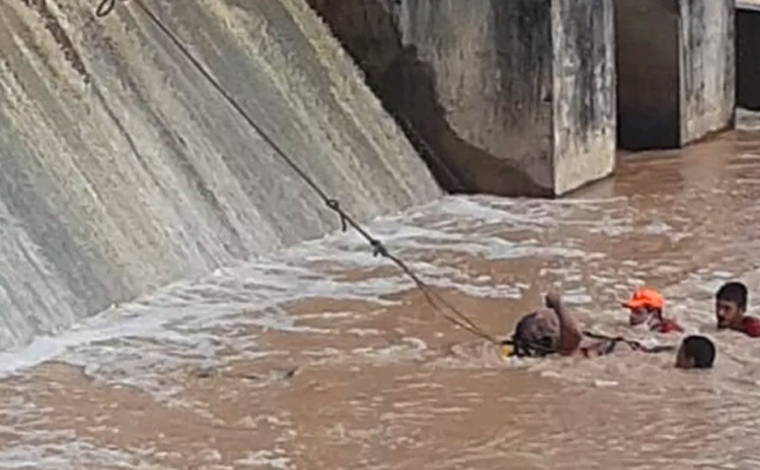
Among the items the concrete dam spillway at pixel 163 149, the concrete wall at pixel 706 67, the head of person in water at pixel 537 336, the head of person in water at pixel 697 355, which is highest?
the concrete dam spillway at pixel 163 149

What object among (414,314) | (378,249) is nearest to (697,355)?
(414,314)

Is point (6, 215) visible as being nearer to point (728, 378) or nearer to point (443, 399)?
point (443, 399)

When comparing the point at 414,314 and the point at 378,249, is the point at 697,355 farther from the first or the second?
the point at 378,249

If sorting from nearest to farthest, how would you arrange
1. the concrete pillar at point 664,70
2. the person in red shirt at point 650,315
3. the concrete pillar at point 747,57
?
the person in red shirt at point 650,315 → the concrete pillar at point 664,70 → the concrete pillar at point 747,57

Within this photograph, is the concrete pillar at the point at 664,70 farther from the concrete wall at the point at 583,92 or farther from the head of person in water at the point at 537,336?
the head of person in water at the point at 537,336

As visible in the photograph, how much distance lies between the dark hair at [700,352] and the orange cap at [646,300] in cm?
56

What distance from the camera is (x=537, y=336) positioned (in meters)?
6.16

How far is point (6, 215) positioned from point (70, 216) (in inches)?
11.6

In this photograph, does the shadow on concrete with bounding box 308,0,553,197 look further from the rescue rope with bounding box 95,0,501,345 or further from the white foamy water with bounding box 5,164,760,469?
the rescue rope with bounding box 95,0,501,345

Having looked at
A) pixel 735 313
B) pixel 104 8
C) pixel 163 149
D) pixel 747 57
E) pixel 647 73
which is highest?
pixel 104 8

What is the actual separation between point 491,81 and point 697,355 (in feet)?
12.0

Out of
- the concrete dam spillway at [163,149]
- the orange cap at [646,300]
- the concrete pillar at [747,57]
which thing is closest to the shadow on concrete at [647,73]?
the concrete pillar at [747,57]

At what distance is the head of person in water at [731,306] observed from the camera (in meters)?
6.32

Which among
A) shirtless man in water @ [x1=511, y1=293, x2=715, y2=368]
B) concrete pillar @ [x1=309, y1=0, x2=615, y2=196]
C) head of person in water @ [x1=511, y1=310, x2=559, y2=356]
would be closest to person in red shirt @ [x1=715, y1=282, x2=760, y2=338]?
shirtless man in water @ [x1=511, y1=293, x2=715, y2=368]
